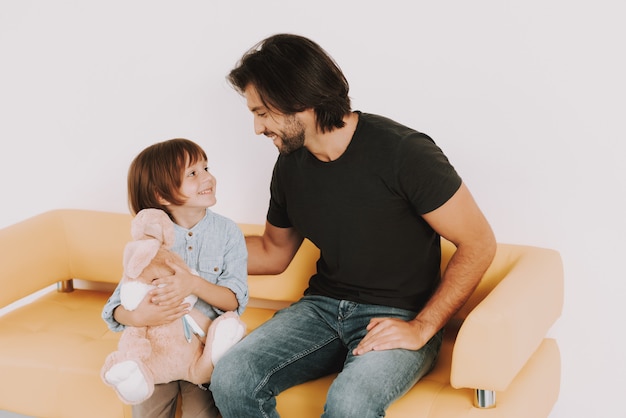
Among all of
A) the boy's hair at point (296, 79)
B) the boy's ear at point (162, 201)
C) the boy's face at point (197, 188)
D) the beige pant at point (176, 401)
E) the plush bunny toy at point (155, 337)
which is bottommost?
the beige pant at point (176, 401)

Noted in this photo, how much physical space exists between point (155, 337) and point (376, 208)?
0.75m

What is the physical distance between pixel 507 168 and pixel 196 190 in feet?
3.61

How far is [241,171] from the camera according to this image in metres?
3.37

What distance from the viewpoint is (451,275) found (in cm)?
254

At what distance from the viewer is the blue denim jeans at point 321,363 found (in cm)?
229

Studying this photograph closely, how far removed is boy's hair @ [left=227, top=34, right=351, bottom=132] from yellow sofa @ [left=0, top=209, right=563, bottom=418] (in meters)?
0.62

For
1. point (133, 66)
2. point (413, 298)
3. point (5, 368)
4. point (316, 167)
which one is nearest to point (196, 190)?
point (316, 167)

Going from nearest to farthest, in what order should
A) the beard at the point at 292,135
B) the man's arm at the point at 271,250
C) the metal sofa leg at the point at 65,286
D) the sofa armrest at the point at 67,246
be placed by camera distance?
the beard at the point at 292,135
the man's arm at the point at 271,250
the sofa armrest at the point at 67,246
the metal sofa leg at the point at 65,286

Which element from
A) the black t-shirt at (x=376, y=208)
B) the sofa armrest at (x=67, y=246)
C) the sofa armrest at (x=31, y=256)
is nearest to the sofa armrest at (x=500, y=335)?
the black t-shirt at (x=376, y=208)

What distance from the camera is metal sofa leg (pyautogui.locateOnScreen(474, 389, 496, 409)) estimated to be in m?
2.33

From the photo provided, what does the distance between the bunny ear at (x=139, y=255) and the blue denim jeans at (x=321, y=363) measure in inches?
14.2

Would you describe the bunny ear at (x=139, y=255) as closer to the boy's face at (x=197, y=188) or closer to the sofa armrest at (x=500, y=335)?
the boy's face at (x=197, y=188)

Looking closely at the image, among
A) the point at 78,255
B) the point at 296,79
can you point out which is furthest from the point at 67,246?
the point at 296,79

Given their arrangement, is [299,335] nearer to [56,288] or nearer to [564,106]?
[564,106]
